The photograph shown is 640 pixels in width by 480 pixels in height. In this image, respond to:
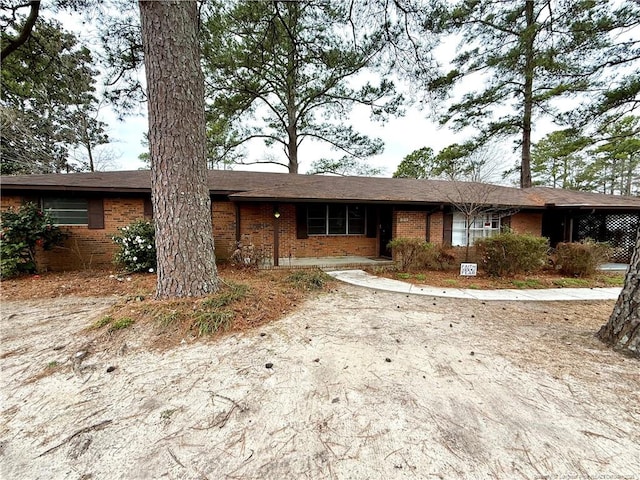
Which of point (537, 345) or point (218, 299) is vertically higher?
point (218, 299)

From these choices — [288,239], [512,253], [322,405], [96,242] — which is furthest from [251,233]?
[512,253]

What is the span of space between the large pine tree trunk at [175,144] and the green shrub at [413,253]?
17.8 ft

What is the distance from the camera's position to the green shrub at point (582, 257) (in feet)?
22.2

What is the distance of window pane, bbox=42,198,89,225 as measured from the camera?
24.1ft

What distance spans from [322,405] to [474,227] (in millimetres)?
9914

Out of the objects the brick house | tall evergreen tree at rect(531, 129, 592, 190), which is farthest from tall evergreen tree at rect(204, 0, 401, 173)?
tall evergreen tree at rect(531, 129, 592, 190)

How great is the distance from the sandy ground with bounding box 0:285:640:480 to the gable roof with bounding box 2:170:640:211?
16.3ft

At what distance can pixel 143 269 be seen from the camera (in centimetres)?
657

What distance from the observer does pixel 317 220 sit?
30.7 feet

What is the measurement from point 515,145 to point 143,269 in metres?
18.1

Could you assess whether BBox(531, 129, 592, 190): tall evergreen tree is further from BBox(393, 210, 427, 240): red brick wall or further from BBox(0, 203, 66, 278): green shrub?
BBox(0, 203, 66, 278): green shrub

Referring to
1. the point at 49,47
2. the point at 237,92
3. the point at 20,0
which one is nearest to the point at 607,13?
the point at 237,92

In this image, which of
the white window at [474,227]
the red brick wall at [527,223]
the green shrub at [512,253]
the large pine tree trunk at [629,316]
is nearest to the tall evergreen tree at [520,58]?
the green shrub at [512,253]

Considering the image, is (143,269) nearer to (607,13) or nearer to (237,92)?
(237,92)
